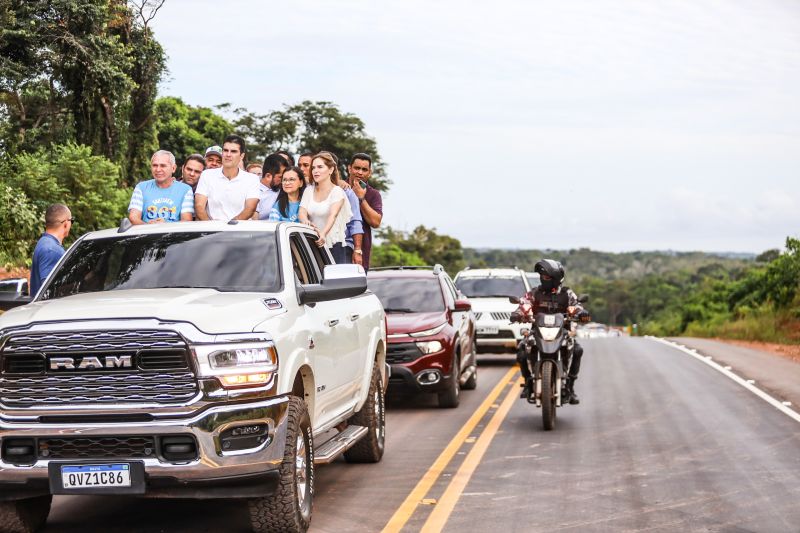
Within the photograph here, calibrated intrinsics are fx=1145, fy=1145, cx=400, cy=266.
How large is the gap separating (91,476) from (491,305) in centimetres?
1576

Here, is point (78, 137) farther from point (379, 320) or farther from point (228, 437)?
point (228, 437)

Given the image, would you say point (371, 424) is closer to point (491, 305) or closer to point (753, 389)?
point (753, 389)

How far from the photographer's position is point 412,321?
47.8 ft

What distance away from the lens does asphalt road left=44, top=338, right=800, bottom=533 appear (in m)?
7.80

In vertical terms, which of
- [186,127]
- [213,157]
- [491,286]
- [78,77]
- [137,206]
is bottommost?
[491,286]

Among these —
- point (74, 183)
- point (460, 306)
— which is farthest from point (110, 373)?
point (74, 183)

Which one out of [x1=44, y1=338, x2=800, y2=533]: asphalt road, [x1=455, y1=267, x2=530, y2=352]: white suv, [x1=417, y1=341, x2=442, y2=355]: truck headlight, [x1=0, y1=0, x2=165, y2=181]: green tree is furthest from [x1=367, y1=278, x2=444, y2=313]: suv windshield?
[x1=0, y1=0, x2=165, y2=181]: green tree

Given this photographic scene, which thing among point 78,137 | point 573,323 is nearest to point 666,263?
point 78,137

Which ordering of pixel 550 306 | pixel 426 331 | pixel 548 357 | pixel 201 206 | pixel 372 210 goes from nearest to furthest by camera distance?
pixel 201 206 < pixel 548 357 < pixel 550 306 < pixel 372 210 < pixel 426 331

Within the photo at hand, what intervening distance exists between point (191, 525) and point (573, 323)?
22.6ft

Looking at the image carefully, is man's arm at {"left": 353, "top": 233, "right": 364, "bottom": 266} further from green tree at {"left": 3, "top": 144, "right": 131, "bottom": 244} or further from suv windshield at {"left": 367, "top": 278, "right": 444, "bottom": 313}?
green tree at {"left": 3, "top": 144, "right": 131, "bottom": 244}

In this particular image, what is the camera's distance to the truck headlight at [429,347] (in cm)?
1421

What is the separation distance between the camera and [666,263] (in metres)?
199

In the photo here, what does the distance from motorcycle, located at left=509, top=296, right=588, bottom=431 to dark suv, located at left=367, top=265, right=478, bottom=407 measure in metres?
1.52
